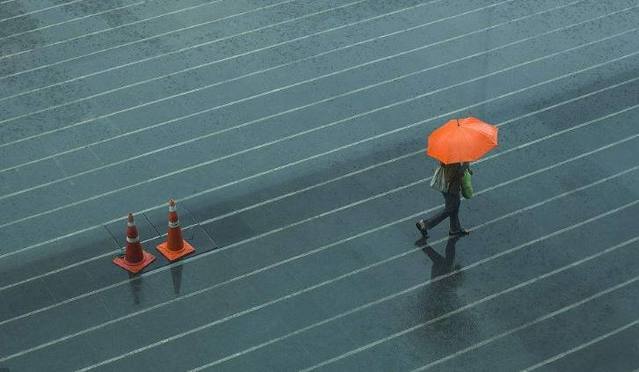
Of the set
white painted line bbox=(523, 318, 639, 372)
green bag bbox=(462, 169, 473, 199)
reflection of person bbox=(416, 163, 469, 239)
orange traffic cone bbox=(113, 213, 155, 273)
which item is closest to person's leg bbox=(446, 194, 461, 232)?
reflection of person bbox=(416, 163, 469, 239)

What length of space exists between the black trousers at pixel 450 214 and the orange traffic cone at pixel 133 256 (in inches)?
116

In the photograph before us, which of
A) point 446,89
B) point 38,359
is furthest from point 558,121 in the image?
point 38,359

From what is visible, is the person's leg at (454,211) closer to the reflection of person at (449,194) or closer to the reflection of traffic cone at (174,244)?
the reflection of person at (449,194)

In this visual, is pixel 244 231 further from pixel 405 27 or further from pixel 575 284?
pixel 405 27

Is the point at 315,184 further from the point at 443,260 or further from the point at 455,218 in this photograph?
the point at 443,260

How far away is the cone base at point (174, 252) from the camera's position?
12.3 metres

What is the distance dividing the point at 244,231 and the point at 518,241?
9.60 ft

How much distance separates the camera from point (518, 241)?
1255cm

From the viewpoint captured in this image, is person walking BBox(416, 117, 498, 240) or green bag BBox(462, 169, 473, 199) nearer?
person walking BBox(416, 117, 498, 240)

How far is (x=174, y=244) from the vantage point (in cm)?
1228

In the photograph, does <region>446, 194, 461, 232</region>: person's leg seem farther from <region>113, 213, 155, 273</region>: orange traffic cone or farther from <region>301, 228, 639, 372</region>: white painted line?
<region>113, 213, 155, 273</region>: orange traffic cone

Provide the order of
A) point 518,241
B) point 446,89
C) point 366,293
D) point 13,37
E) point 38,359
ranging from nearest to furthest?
point 38,359 → point 366,293 → point 518,241 → point 446,89 → point 13,37

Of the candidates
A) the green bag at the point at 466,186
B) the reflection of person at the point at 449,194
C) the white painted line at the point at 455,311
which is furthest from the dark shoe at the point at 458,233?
the white painted line at the point at 455,311

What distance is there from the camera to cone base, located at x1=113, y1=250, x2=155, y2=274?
12109 millimetres
